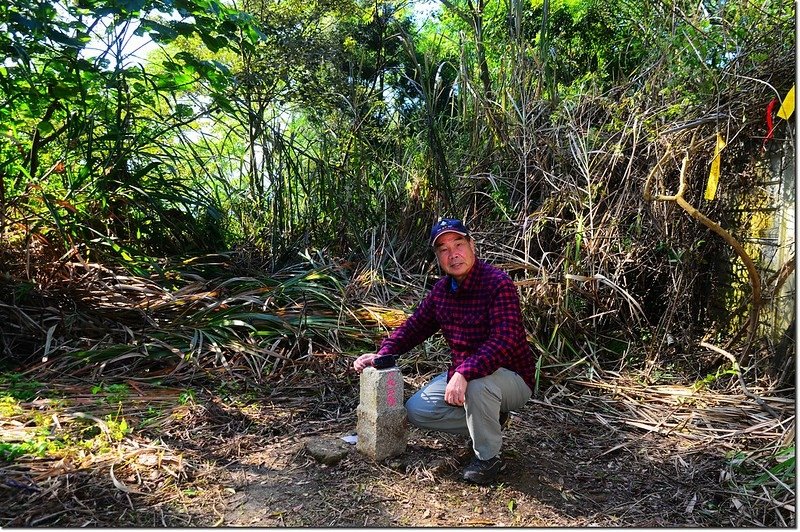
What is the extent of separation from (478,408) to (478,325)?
0.34m

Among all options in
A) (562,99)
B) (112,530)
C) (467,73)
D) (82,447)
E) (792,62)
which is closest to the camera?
(112,530)

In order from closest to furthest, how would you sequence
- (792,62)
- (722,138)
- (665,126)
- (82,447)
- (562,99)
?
(82,447)
(792,62)
(722,138)
(665,126)
(562,99)

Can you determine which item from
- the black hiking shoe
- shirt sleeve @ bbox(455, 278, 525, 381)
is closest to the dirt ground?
the black hiking shoe

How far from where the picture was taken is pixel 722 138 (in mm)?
3266

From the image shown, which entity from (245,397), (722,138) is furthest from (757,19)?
(245,397)

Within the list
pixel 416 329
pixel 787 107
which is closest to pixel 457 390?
pixel 416 329

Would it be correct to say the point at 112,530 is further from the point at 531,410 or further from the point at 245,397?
the point at 531,410

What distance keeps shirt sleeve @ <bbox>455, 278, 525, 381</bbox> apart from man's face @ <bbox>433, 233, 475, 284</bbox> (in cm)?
16

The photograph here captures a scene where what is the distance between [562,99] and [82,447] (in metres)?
3.75

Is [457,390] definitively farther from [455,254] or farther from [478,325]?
[455,254]

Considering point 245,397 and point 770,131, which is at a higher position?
point 770,131

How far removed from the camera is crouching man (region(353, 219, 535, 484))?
2135 millimetres

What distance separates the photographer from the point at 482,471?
218cm

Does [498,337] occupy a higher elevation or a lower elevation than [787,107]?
lower
